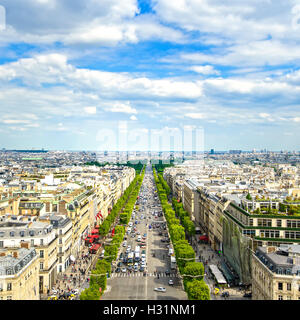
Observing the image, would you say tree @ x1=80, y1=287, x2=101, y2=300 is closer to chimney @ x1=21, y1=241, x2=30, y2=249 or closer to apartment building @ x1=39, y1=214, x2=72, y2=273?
chimney @ x1=21, y1=241, x2=30, y2=249

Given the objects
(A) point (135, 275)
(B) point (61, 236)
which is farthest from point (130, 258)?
(B) point (61, 236)

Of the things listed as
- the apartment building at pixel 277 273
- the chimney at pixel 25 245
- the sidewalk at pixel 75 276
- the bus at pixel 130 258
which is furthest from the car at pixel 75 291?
the apartment building at pixel 277 273

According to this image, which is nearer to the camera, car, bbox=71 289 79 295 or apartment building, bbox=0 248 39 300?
apartment building, bbox=0 248 39 300

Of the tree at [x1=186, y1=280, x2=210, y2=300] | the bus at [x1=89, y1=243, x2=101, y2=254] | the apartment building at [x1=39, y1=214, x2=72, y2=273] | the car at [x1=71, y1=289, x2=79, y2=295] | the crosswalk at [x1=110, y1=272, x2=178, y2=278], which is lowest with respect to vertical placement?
the crosswalk at [x1=110, y1=272, x2=178, y2=278]

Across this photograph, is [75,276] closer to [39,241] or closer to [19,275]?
[39,241]

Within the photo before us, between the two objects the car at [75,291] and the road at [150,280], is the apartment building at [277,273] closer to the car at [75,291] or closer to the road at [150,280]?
the road at [150,280]

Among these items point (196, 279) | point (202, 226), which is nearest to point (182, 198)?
point (202, 226)

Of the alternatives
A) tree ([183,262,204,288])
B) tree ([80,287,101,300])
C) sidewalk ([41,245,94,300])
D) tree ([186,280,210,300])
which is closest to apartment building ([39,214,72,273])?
sidewalk ([41,245,94,300])
